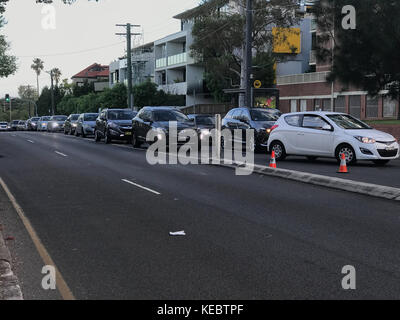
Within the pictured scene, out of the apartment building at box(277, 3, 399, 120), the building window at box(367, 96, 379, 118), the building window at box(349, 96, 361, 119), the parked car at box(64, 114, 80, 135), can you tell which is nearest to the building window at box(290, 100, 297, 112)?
the apartment building at box(277, 3, 399, 120)

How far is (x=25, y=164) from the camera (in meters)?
18.1

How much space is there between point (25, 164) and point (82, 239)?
36.8 feet

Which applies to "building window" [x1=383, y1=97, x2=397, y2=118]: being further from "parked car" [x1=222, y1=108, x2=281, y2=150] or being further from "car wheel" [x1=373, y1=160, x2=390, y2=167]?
"car wheel" [x1=373, y1=160, x2=390, y2=167]

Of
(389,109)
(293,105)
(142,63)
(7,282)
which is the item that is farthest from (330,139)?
(142,63)

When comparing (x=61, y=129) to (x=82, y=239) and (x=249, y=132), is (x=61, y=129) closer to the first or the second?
(x=249, y=132)

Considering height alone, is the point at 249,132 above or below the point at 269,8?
below

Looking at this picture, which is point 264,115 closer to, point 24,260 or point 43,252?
point 43,252

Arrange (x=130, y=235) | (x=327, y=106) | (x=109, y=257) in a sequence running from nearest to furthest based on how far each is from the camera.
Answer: (x=109, y=257)
(x=130, y=235)
(x=327, y=106)

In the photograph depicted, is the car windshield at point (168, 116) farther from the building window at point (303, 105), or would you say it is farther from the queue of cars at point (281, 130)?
the building window at point (303, 105)

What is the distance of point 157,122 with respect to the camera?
23906 mm

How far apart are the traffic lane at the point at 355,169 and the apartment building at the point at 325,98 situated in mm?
25643

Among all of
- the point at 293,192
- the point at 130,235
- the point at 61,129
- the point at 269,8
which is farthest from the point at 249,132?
the point at 61,129

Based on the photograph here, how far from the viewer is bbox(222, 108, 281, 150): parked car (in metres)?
22.5

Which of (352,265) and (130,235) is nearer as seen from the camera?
(352,265)
